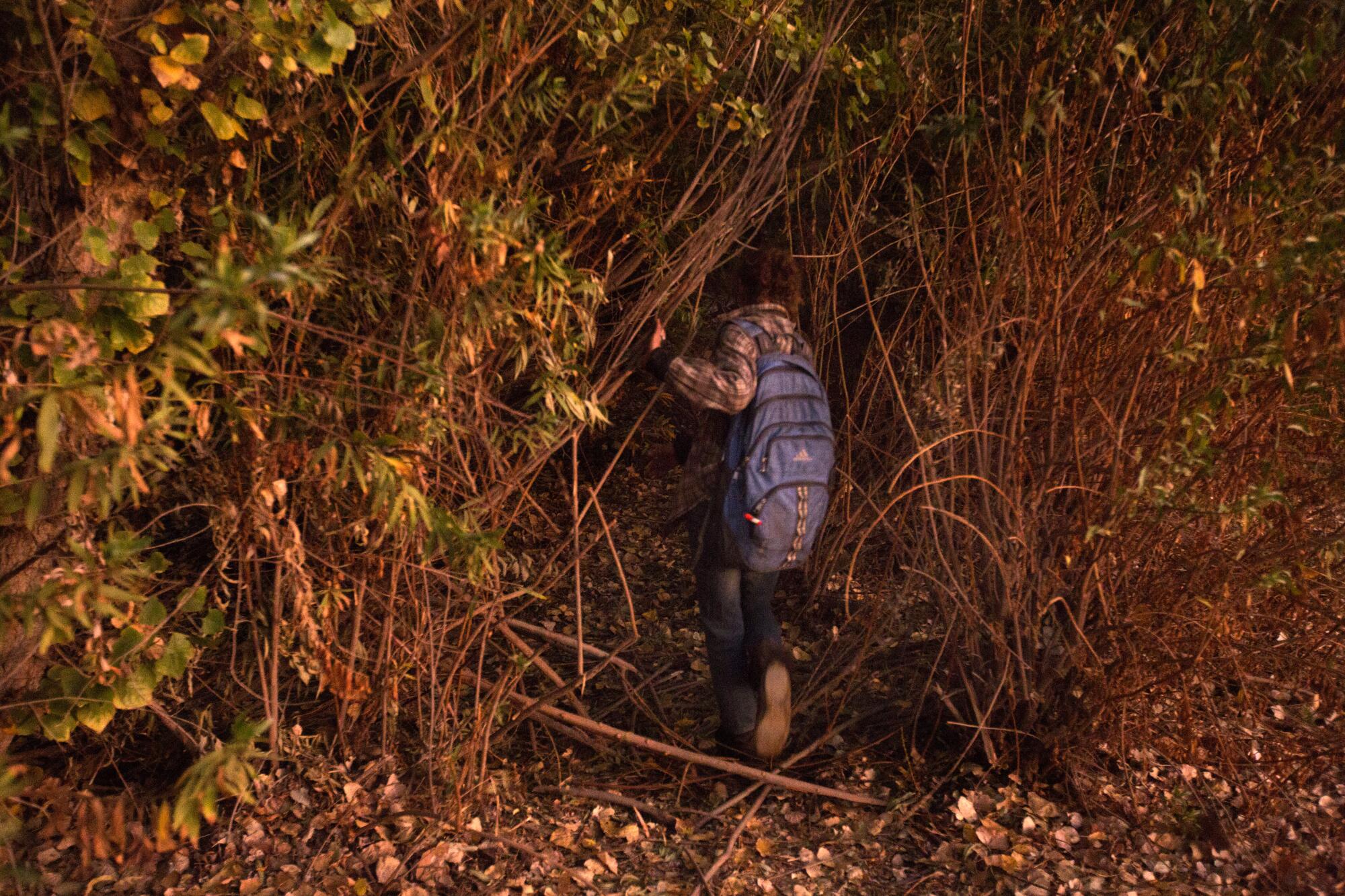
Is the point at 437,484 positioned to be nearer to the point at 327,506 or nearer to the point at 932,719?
the point at 327,506

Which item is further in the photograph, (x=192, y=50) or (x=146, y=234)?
(x=146, y=234)

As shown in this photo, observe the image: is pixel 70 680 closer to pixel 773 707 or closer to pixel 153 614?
pixel 153 614

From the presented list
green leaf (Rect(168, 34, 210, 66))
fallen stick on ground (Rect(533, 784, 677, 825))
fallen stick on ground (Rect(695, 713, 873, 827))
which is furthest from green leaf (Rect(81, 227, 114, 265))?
fallen stick on ground (Rect(695, 713, 873, 827))

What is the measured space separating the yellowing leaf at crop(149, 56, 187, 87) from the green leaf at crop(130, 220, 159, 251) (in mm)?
361

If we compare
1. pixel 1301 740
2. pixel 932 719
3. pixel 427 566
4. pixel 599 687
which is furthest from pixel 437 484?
pixel 1301 740

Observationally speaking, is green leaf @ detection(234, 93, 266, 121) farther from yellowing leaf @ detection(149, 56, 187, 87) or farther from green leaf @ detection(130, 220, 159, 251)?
green leaf @ detection(130, 220, 159, 251)

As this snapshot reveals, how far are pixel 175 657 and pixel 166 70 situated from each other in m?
1.44

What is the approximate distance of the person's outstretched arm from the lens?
10.2ft

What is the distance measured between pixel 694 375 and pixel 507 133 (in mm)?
911

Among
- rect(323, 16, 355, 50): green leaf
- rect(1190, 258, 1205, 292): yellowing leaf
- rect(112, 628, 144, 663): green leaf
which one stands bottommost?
rect(112, 628, 144, 663): green leaf

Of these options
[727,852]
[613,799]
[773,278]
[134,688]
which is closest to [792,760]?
[727,852]

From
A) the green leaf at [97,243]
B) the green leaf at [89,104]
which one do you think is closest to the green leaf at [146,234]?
the green leaf at [97,243]

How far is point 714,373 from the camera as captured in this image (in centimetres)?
315

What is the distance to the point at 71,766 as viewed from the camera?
2957 millimetres
